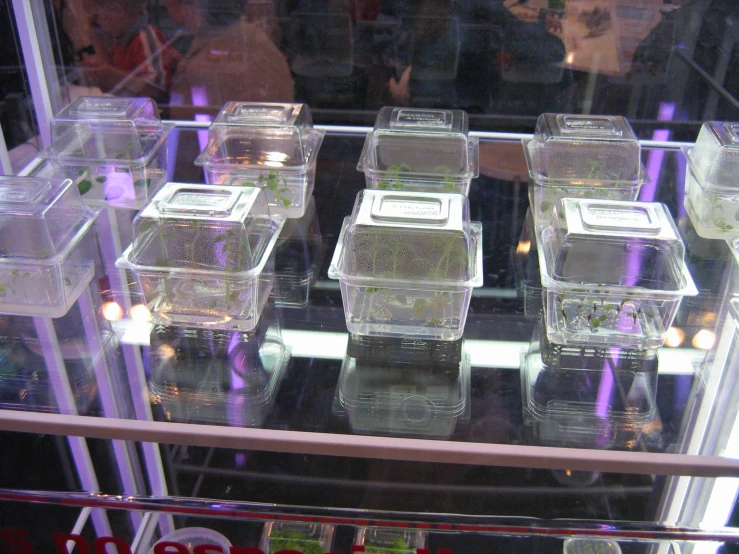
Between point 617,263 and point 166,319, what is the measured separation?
62 cm

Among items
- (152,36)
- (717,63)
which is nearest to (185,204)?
(152,36)

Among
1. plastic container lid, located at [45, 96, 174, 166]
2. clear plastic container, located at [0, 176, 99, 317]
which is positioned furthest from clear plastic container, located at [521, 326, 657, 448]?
plastic container lid, located at [45, 96, 174, 166]

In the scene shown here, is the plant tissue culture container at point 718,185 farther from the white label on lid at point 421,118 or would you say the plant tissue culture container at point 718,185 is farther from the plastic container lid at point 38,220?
the plastic container lid at point 38,220

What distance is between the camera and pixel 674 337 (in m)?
1.03

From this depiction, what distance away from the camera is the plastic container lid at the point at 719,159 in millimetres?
1189

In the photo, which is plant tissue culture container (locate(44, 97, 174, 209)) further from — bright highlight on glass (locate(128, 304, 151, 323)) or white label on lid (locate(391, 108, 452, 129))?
white label on lid (locate(391, 108, 452, 129))

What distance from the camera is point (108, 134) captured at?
1315mm

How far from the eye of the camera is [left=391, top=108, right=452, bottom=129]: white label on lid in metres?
1.32

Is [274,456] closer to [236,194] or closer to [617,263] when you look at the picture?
[236,194]

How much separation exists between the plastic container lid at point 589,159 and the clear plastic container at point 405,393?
0.41 meters

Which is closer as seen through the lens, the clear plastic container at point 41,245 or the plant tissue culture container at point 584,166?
the clear plastic container at point 41,245

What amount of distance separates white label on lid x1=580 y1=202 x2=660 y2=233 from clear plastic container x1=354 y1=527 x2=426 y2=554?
485 mm

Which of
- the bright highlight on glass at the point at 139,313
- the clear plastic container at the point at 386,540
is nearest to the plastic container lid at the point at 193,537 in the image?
the clear plastic container at the point at 386,540

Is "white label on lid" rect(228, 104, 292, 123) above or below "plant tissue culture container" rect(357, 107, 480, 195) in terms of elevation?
above
